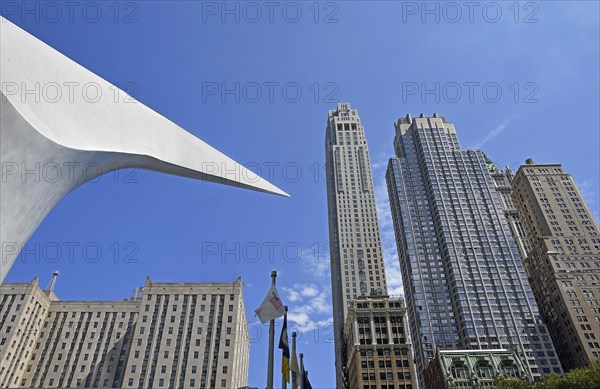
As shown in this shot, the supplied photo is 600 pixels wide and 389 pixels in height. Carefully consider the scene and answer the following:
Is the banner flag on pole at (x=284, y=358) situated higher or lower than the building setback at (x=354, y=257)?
lower

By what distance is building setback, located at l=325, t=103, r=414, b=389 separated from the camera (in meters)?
69.6

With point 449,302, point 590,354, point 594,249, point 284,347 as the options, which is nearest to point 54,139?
point 284,347

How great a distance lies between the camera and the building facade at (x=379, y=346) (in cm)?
6725

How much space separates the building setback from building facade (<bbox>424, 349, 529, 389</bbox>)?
5.67 m

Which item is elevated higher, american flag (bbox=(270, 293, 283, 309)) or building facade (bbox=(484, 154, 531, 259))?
building facade (bbox=(484, 154, 531, 259))

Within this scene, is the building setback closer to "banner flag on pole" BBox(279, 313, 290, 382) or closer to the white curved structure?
"banner flag on pole" BBox(279, 313, 290, 382)

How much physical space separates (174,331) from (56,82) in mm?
70224

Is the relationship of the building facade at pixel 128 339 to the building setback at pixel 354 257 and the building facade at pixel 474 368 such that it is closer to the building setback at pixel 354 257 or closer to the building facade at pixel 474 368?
the building setback at pixel 354 257

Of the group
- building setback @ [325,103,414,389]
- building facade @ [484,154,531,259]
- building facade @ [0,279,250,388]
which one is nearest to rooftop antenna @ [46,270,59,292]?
building facade @ [0,279,250,388]

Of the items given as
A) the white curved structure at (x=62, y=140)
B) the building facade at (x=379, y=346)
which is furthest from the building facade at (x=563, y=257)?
the white curved structure at (x=62, y=140)

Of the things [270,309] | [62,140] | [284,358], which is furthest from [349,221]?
[62,140]

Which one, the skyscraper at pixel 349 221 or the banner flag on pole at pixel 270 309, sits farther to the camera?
the skyscraper at pixel 349 221

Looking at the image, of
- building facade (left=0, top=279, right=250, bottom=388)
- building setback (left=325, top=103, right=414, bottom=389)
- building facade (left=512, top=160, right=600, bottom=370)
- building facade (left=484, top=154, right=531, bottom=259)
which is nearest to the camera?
building facade (left=0, top=279, right=250, bottom=388)

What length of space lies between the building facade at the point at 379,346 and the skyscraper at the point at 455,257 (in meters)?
21.2
